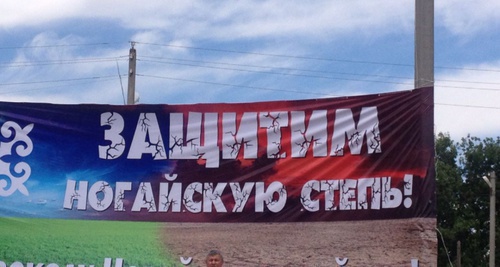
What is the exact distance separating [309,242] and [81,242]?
1989mm

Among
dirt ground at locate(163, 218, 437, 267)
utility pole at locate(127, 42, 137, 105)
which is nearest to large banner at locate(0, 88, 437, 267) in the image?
dirt ground at locate(163, 218, 437, 267)

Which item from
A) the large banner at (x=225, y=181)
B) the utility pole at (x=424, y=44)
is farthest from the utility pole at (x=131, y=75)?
the utility pole at (x=424, y=44)

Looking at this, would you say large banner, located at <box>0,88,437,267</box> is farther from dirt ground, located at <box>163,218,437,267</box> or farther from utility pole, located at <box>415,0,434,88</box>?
utility pole, located at <box>415,0,434,88</box>

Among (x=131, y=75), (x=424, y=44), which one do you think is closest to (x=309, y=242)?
(x=424, y=44)

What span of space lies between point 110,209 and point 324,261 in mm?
1914

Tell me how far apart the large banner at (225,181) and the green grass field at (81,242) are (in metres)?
0.01

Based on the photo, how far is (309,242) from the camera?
21.7ft

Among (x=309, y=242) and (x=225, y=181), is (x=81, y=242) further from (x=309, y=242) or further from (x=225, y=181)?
(x=309, y=242)

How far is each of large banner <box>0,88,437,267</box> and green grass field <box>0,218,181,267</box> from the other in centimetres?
1

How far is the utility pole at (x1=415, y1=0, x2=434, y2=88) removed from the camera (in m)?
6.52

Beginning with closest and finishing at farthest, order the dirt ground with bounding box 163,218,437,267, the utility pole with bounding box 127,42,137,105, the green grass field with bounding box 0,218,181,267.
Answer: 1. the dirt ground with bounding box 163,218,437,267
2. the green grass field with bounding box 0,218,181,267
3. the utility pole with bounding box 127,42,137,105

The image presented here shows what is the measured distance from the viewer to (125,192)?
→ 6.93m

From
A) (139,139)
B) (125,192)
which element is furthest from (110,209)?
(139,139)

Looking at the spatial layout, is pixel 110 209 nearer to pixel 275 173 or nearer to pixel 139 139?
pixel 139 139
